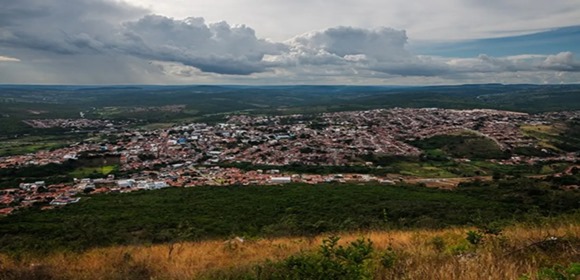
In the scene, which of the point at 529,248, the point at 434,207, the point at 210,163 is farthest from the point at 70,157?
the point at 529,248

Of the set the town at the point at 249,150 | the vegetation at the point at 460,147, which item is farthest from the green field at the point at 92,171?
the vegetation at the point at 460,147

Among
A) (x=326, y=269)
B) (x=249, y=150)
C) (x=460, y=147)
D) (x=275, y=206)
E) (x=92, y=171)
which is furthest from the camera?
(x=249, y=150)

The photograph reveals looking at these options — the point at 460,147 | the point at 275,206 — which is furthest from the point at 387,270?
the point at 460,147

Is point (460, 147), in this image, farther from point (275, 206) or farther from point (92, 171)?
point (92, 171)

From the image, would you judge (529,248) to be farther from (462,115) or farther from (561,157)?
(462,115)

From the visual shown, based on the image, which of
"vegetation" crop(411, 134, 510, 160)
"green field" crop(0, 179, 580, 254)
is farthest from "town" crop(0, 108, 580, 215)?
"green field" crop(0, 179, 580, 254)
